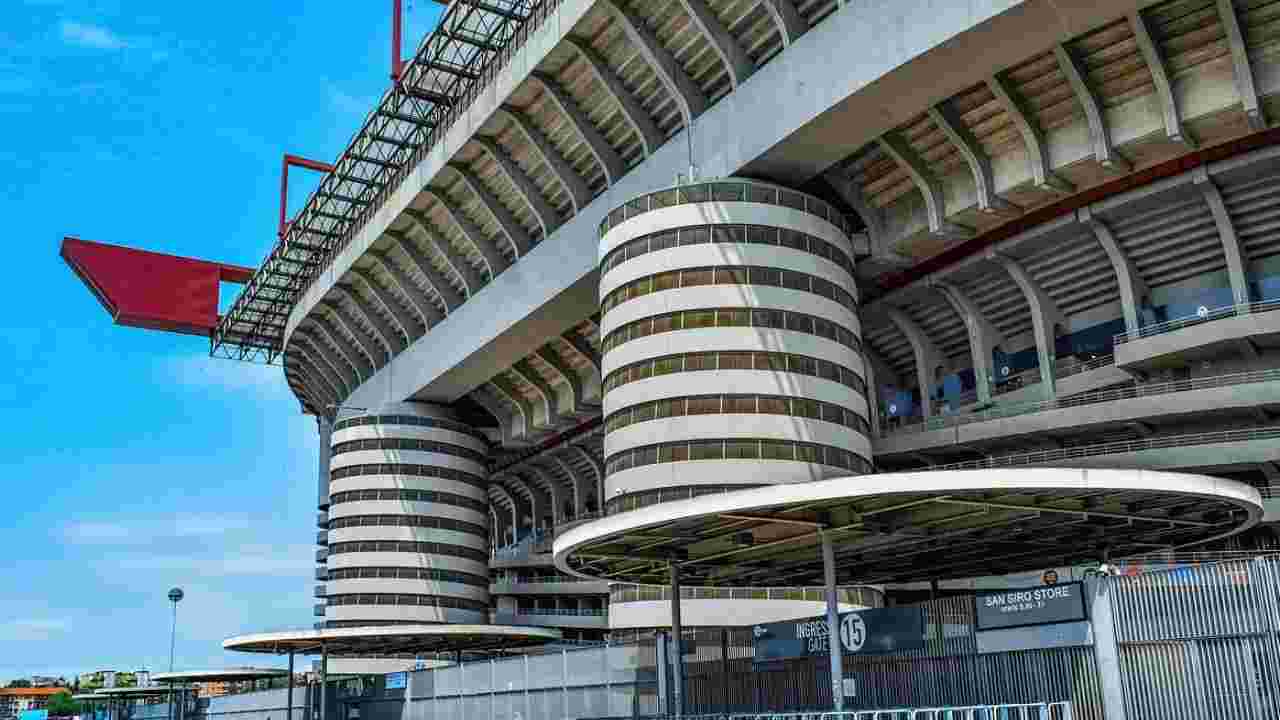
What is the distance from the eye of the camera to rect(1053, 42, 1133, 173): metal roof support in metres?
42.3

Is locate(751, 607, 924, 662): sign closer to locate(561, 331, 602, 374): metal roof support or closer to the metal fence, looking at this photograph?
the metal fence

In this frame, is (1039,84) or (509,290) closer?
(1039,84)

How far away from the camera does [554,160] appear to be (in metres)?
57.6

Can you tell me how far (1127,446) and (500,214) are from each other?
31281mm

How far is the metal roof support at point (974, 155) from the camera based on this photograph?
45.5 m

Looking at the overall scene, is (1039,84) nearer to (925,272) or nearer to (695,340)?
(925,272)

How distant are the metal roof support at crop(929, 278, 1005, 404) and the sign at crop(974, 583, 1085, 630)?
97.1 feet

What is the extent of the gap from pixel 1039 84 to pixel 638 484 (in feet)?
67.8

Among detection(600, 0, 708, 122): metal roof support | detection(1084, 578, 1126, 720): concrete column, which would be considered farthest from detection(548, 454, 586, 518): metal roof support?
detection(1084, 578, 1126, 720): concrete column

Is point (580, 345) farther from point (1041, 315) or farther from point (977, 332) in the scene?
point (1041, 315)

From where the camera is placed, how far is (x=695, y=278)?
1930 inches

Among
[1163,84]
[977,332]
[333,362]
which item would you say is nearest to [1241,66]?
[1163,84]

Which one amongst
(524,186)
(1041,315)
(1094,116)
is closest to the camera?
(1094,116)

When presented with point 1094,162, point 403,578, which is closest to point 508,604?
point 403,578
